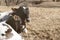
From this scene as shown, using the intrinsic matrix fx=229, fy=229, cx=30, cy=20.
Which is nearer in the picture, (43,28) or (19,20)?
(19,20)

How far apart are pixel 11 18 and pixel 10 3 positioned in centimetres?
591

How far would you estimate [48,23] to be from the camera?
219 inches

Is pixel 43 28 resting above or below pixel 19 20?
below

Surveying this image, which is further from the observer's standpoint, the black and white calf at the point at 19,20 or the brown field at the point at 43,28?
the brown field at the point at 43,28

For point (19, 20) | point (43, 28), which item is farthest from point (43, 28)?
point (19, 20)

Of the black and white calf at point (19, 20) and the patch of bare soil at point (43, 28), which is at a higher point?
the black and white calf at point (19, 20)

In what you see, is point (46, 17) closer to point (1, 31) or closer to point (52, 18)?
point (52, 18)

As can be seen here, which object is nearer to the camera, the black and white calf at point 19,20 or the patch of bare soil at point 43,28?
the black and white calf at point 19,20

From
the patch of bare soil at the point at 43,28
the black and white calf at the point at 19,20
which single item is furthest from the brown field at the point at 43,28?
the black and white calf at the point at 19,20

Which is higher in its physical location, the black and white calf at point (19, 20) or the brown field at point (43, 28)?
the black and white calf at point (19, 20)

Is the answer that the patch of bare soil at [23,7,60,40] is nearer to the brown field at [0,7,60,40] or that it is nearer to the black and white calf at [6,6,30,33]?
the brown field at [0,7,60,40]

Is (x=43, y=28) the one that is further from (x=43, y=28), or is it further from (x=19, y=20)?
(x=19, y=20)

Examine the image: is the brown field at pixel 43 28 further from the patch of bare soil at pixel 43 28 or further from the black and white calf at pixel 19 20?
the black and white calf at pixel 19 20

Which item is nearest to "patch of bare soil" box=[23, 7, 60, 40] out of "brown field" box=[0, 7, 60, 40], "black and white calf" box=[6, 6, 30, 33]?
"brown field" box=[0, 7, 60, 40]
